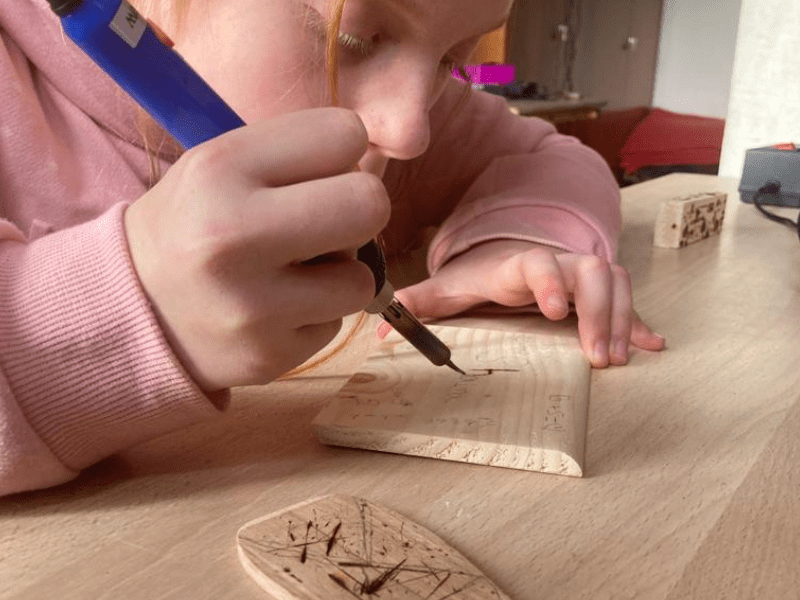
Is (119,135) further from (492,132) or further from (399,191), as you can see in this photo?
(492,132)

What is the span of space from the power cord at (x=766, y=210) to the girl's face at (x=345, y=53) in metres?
0.56

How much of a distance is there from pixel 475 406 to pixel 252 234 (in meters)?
0.15

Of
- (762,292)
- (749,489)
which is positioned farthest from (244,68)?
A: (762,292)

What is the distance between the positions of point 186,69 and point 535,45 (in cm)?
322

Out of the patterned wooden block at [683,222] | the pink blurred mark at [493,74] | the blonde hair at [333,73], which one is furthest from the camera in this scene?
the pink blurred mark at [493,74]

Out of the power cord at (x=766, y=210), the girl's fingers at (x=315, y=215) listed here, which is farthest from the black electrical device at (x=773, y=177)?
the girl's fingers at (x=315, y=215)

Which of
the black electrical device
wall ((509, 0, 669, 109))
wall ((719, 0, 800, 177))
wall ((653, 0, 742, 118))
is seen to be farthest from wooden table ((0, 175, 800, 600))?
wall ((653, 0, 742, 118))

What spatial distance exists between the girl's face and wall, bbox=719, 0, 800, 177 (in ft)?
3.38

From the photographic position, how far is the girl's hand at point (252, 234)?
0.30 meters

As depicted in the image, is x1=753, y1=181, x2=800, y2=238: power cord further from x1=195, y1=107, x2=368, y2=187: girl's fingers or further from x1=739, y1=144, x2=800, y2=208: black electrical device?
x1=195, y1=107, x2=368, y2=187: girl's fingers

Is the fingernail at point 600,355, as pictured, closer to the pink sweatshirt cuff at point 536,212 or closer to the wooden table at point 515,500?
the wooden table at point 515,500

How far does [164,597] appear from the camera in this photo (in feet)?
0.83

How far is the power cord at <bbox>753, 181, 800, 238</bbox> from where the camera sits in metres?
0.89

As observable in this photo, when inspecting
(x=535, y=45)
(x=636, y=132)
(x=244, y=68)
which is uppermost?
(x=244, y=68)
